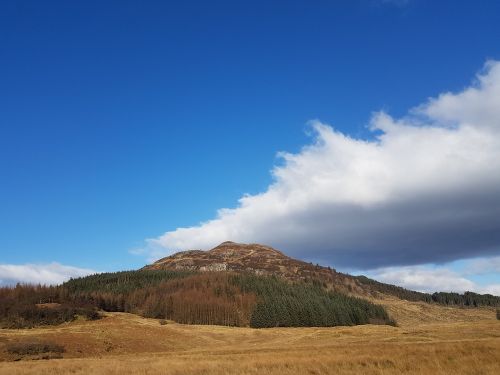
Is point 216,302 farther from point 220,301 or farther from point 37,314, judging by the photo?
point 37,314

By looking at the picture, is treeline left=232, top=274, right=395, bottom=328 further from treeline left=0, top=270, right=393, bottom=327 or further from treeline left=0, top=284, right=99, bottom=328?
treeline left=0, top=284, right=99, bottom=328

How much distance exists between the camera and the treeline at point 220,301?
423 ft

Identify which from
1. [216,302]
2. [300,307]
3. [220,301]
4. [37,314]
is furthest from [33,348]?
[300,307]

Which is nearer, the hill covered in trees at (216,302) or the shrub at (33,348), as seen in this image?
the shrub at (33,348)

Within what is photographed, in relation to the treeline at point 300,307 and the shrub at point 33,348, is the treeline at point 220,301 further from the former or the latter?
the shrub at point 33,348

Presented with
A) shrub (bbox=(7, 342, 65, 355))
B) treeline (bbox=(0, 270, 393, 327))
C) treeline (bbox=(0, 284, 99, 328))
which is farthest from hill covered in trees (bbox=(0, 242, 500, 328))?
shrub (bbox=(7, 342, 65, 355))

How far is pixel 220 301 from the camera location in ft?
457

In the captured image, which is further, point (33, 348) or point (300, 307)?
point (300, 307)

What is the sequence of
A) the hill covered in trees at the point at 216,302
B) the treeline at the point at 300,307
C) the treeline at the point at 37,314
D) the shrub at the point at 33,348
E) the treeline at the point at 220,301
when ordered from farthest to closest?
the treeline at the point at 300,307
the treeline at the point at 220,301
the hill covered in trees at the point at 216,302
the treeline at the point at 37,314
the shrub at the point at 33,348

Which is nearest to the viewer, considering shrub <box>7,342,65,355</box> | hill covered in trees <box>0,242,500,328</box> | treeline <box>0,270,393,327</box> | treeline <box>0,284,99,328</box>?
shrub <box>7,342,65,355</box>

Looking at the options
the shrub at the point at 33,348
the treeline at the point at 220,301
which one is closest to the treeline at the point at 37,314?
the treeline at the point at 220,301

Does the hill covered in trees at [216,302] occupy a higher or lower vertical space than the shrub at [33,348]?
higher

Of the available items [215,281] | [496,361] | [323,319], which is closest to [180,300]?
[215,281]

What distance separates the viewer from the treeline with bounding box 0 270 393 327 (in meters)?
129
